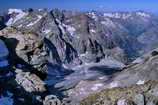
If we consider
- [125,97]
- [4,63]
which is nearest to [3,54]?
Answer: [4,63]

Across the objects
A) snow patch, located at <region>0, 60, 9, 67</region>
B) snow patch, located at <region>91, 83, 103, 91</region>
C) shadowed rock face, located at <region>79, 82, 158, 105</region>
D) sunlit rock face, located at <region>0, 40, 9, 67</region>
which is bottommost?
snow patch, located at <region>91, 83, 103, 91</region>

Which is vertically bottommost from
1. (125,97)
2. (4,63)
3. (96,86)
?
(96,86)

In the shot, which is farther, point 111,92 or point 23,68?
point 23,68

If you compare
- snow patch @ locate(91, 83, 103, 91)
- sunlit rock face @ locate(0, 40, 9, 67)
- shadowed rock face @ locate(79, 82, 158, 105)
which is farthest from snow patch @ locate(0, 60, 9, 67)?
shadowed rock face @ locate(79, 82, 158, 105)

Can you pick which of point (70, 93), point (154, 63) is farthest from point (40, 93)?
point (154, 63)

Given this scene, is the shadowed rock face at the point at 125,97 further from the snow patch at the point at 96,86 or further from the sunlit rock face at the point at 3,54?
the snow patch at the point at 96,86

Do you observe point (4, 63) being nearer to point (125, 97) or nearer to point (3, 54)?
point (3, 54)

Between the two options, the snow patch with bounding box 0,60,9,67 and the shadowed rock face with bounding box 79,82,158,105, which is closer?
the shadowed rock face with bounding box 79,82,158,105

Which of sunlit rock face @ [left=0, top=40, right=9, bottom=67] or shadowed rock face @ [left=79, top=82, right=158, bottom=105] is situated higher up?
shadowed rock face @ [left=79, top=82, right=158, bottom=105]

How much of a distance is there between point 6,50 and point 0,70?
10.3 metres

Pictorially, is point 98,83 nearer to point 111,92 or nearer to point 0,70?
point 0,70

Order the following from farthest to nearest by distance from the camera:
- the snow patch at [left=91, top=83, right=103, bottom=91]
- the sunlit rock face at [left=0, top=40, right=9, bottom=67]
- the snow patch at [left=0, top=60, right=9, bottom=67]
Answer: the snow patch at [left=91, top=83, right=103, bottom=91] < the sunlit rock face at [left=0, top=40, right=9, bottom=67] < the snow patch at [left=0, top=60, right=9, bottom=67]

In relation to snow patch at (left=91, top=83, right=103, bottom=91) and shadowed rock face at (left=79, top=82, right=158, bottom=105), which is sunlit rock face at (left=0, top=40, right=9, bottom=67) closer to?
snow patch at (left=91, top=83, right=103, bottom=91)

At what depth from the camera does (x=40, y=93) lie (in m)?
77.5
